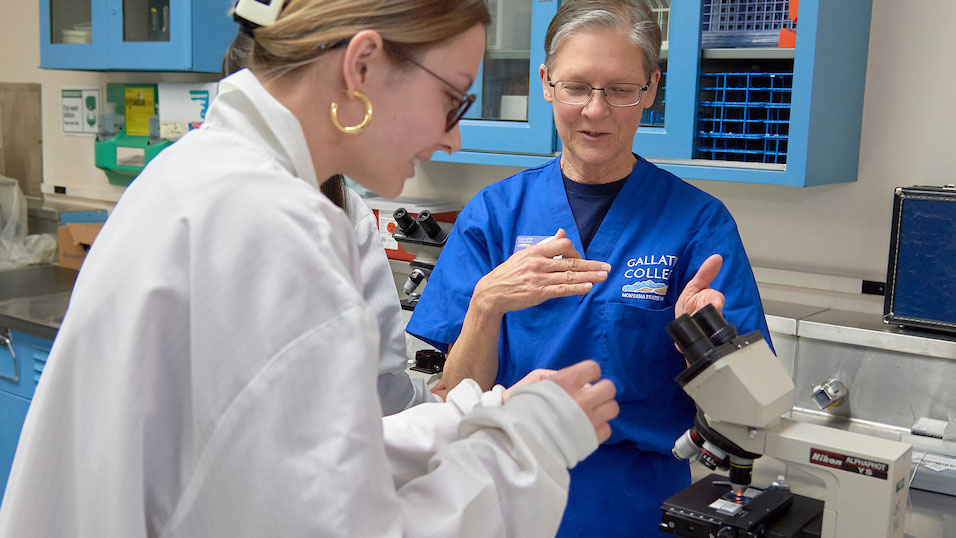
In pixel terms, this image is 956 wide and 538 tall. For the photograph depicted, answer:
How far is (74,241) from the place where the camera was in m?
3.61

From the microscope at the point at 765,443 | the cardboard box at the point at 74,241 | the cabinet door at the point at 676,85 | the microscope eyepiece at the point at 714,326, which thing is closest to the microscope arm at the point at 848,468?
the microscope at the point at 765,443

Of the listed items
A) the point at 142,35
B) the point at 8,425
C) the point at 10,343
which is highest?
the point at 142,35

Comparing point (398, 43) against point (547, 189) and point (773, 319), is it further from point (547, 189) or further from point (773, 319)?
point (773, 319)

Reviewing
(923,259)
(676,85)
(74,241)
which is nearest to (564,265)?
(676,85)

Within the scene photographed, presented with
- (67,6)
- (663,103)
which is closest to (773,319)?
(663,103)

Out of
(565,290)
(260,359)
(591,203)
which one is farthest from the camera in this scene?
(591,203)

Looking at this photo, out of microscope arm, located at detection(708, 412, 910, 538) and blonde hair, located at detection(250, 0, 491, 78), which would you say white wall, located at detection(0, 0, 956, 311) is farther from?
blonde hair, located at detection(250, 0, 491, 78)

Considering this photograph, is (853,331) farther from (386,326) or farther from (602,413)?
(602,413)

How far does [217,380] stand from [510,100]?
1960mm

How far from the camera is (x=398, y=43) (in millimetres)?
829

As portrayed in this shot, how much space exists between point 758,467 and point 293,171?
159 cm

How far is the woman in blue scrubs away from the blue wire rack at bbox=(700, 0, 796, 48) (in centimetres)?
59

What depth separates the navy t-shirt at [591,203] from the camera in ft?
5.56

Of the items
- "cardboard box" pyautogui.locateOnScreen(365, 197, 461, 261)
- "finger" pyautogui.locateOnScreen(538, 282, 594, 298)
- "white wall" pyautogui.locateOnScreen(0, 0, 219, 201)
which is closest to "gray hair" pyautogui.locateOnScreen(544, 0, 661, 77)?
"finger" pyautogui.locateOnScreen(538, 282, 594, 298)
